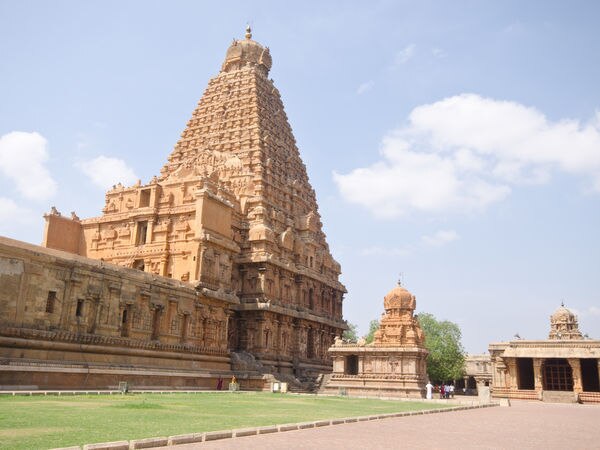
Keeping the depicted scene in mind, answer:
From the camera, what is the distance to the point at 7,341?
1009 inches

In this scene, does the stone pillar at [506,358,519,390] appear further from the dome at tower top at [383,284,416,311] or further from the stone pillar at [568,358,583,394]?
the dome at tower top at [383,284,416,311]

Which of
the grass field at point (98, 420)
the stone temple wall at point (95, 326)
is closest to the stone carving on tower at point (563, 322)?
the stone temple wall at point (95, 326)

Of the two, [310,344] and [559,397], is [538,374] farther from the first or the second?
[310,344]

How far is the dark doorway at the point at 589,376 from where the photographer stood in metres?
44.6

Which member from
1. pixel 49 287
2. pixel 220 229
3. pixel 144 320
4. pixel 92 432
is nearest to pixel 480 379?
pixel 220 229

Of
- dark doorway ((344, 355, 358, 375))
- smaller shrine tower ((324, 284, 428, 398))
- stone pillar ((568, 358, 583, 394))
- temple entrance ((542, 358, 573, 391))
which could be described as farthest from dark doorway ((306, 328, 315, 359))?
stone pillar ((568, 358, 583, 394))

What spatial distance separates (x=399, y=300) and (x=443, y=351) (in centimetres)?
2687

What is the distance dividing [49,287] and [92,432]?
1778 centimetres

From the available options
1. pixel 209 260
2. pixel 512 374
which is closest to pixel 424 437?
pixel 209 260

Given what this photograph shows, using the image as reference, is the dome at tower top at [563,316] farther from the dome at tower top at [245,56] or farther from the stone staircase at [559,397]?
the dome at tower top at [245,56]

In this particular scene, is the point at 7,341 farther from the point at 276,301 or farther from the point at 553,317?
the point at 553,317

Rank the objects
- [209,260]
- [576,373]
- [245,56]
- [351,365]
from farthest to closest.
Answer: [245,56]
[351,365]
[576,373]
[209,260]

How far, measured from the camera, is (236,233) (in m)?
50.1

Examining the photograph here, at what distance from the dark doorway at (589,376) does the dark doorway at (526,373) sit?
3916mm
